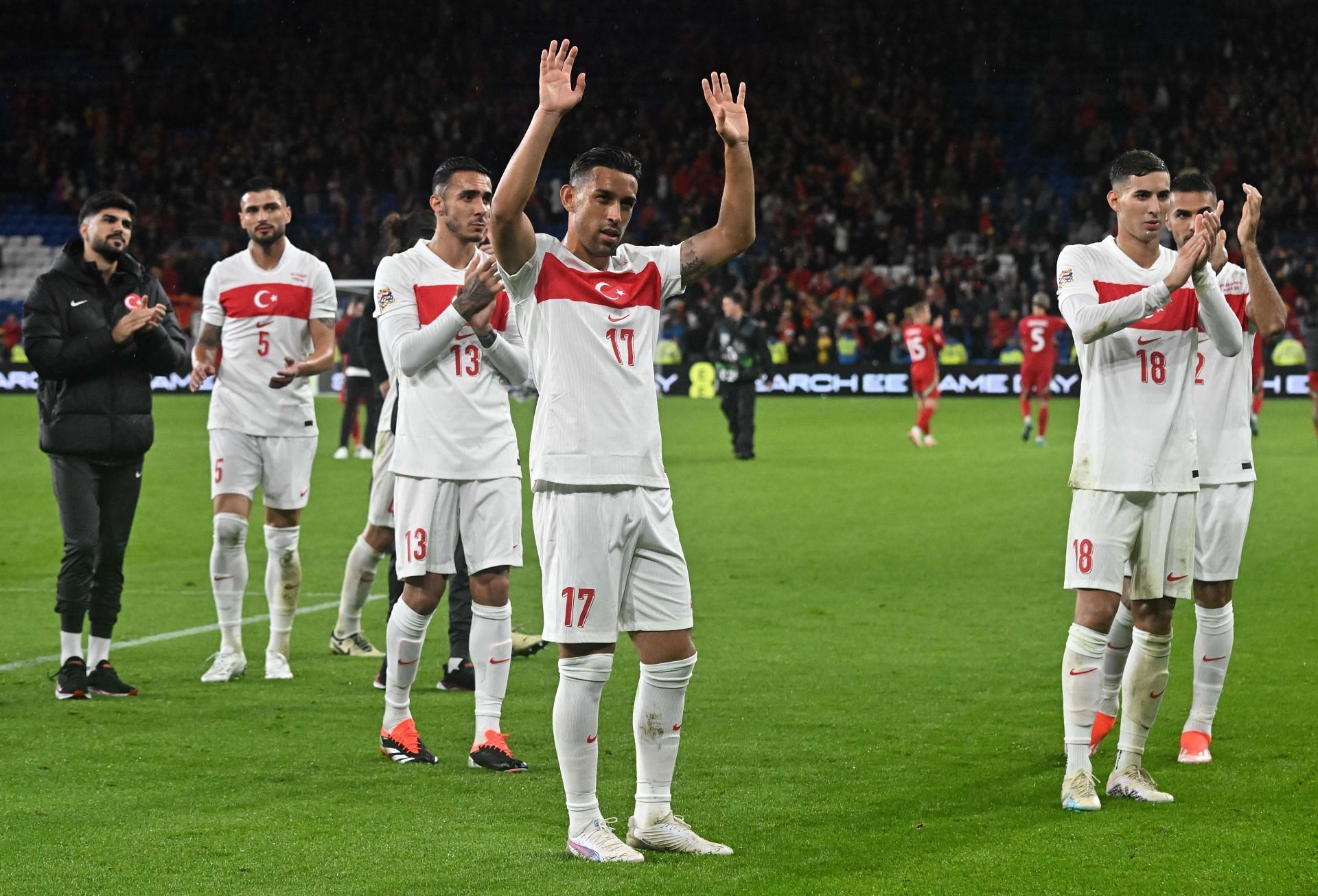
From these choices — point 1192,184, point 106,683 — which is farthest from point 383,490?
point 1192,184

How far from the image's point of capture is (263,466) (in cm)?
845

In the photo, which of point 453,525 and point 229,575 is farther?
point 229,575

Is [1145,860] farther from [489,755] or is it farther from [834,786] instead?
[489,755]

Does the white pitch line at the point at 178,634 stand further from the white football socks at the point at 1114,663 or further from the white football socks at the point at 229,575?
the white football socks at the point at 1114,663

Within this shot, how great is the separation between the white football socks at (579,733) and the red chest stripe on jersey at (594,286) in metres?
1.11

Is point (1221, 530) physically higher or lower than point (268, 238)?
lower

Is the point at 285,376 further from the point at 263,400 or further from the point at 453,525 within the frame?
the point at 453,525

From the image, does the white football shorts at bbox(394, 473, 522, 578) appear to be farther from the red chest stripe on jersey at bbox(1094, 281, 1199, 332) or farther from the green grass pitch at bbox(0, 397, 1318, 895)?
the red chest stripe on jersey at bbox(1094, 281, 1199, 332)

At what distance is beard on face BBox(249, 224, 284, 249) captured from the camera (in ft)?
27.4

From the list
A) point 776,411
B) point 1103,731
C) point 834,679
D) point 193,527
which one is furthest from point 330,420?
point 1103,731

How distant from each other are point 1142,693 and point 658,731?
193 centimetres

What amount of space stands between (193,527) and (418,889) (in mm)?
10798

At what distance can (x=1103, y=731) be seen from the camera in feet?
21.7

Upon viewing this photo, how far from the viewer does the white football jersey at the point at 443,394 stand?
6633mm
